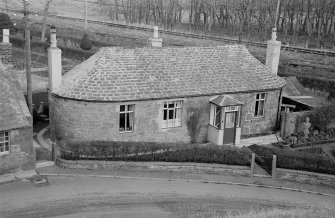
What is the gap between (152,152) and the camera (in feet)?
83.1

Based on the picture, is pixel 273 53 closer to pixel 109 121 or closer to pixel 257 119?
pixel 257 119

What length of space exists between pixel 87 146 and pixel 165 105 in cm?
576

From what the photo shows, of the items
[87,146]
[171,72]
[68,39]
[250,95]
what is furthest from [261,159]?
[68,39]

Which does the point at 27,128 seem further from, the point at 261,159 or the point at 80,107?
the point at 261,159

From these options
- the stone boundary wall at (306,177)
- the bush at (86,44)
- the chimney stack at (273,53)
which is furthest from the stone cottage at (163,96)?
the bush at (86,44)

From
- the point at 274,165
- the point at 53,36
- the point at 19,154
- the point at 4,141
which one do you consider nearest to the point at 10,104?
the point at 4,141

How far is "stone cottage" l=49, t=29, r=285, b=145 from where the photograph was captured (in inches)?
1043

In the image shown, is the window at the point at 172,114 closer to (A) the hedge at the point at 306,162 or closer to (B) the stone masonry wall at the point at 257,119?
(B) the stone masonry wall at the point at 257,119

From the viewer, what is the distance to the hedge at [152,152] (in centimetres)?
2469

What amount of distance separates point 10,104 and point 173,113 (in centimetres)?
967

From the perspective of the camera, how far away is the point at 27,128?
23.4 metres

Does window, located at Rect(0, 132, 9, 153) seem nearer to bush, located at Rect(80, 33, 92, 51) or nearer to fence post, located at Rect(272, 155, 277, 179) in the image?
fence post, located at Rect(272, 155, 277, 179)

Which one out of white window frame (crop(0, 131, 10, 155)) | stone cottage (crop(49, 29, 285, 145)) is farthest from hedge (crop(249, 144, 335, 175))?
white window frame (crop(0, 131, 10, 155))

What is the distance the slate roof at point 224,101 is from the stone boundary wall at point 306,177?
553cm
